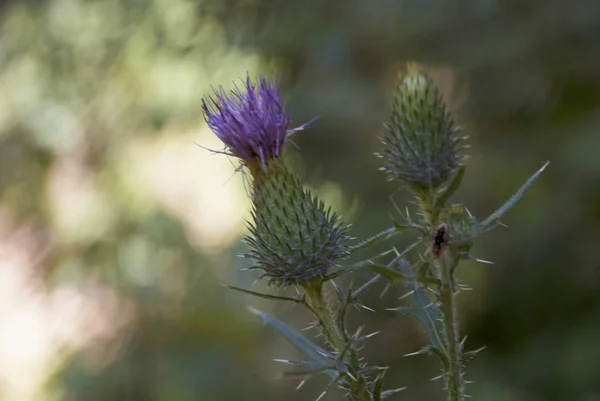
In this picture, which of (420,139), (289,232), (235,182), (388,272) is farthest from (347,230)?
(235,182)

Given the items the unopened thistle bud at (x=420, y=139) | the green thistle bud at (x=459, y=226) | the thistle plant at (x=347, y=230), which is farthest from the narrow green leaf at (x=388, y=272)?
the unopened thistle bud at (x=420, y=139)

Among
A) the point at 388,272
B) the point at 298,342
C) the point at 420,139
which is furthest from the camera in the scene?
the point at 420,139

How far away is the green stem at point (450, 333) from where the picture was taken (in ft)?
3.22

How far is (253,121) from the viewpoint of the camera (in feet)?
4.50

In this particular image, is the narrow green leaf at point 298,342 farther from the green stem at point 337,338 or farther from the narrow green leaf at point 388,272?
the narrow green leaf at point 388,272

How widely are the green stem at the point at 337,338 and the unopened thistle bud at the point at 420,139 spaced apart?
273 mm

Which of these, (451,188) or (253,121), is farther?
(253,121)

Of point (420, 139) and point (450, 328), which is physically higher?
point (420, 139)

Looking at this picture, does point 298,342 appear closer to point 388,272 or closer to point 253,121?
point 388,272

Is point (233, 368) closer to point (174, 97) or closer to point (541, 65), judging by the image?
point (174, 97)

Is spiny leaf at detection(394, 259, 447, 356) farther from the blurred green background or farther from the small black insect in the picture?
the blurred green background

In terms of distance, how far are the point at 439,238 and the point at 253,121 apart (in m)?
0.54

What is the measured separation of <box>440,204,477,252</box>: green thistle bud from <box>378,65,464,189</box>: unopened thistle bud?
9 centimetres

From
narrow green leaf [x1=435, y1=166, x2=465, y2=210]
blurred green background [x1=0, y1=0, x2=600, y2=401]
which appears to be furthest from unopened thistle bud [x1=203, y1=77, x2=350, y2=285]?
blurred green background [x1=0, y1=0, x2=600, y2=401]
